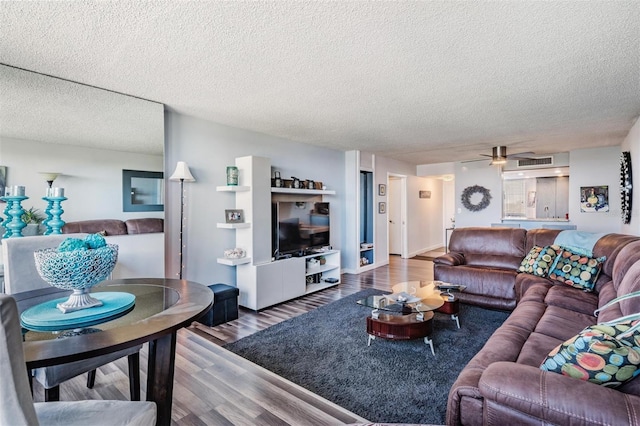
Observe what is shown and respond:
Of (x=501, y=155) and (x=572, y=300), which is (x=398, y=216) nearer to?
(x=501, y=155)

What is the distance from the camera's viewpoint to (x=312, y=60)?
2.28 metres

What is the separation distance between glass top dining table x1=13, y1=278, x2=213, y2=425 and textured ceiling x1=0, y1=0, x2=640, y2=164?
4.89 feet

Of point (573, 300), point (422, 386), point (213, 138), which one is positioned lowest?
point (422, 386)

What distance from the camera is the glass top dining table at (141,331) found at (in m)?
0.99

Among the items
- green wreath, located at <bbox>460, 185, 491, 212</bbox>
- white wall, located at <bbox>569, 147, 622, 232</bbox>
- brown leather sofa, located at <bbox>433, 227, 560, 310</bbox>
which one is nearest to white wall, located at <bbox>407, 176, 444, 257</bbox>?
green wreath, located at <bbox>460, 185, 491, 212</bbox>

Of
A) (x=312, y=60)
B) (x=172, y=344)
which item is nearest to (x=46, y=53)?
(x=312, y=60)

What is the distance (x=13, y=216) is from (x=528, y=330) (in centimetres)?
384

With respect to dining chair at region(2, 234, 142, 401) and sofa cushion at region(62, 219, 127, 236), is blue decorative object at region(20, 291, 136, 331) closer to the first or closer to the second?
dining chair at region(2, 234, 142, 401)

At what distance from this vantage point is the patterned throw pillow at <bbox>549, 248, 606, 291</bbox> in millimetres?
2982

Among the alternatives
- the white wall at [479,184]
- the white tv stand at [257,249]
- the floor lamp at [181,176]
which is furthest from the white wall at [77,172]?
the white wall at [479,184]

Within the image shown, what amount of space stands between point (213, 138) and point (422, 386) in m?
3.35

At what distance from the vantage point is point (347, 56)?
2221 millimetres

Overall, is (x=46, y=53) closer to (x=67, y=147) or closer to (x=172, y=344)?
(x=67, y=147)

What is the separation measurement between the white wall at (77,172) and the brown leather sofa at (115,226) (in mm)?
43
